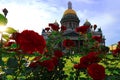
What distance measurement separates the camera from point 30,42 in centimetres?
241

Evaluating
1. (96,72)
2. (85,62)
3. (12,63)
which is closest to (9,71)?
(12,63)

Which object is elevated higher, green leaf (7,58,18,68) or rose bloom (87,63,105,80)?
green leaf (7,58,18,68)

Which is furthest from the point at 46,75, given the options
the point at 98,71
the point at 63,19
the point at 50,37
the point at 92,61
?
the point at 63,19

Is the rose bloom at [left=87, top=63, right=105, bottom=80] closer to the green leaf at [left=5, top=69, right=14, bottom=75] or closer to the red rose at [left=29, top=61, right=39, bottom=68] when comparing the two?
the red rose at [left=29, top=61, right=39, bottom=68]

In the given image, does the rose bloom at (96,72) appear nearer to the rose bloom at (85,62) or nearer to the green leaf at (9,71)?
the rose bloom at (85,62)

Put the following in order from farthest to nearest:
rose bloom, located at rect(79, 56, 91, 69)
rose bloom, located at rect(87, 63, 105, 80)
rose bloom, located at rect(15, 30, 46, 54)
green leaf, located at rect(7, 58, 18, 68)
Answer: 1. rose bloom, located at rect(79, 56, 91, 69)
2. rose bloom, located at rect(87, 63, 105, 80)
3. green leaf, located at rect(7, 58, 18, 68)
4. rose bloom, located at rect(15, 30, 46, 54)

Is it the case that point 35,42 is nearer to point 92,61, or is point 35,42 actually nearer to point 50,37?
point 92,61

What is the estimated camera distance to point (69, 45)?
5387mm

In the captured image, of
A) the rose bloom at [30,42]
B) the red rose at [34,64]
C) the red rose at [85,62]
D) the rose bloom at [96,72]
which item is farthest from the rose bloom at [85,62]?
the rose bloom at [30,42]

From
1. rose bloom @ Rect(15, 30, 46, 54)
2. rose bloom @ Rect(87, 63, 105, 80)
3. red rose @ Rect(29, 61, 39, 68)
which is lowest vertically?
rose bloom @ Rect(87, 63, 105, 80)

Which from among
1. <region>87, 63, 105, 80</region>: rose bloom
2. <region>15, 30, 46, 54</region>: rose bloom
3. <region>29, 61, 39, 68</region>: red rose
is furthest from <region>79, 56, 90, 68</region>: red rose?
<region>15, 30, 46, 54</region>: rose bloom

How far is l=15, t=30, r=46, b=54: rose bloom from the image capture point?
7.88 feet

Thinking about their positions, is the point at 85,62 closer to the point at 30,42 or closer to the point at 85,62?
the point at 85,62

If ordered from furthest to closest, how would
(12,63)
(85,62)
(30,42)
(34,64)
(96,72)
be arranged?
(85,62) < (34,64) < (96,72) < (12,63) < (30,42)
